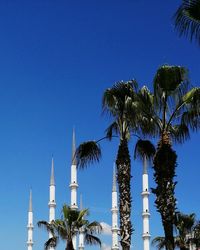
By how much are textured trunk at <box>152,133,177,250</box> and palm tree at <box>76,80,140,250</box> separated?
8.15ft

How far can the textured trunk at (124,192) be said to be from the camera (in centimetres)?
2056

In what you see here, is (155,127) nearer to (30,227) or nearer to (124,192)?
(124,192)

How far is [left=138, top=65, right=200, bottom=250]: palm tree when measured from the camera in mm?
17688

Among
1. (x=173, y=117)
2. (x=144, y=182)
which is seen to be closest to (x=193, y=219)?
(x=173, y=117)

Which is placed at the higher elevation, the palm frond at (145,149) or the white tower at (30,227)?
the white tower at (30,227)

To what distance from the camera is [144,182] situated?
6788cm

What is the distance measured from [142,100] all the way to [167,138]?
1.79 m

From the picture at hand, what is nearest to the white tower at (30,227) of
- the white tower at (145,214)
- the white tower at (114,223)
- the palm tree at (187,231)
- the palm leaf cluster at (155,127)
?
the white tower at (114,223)

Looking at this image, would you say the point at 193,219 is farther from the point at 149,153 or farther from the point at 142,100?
the point at 142,100

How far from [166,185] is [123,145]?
12.7 feet

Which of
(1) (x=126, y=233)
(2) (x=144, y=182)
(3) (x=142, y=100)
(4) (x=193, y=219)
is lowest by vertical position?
(1) (x=126, y=233)

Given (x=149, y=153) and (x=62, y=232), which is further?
(x=62, y=232)

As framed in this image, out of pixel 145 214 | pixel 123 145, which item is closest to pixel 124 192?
pixel 123 145

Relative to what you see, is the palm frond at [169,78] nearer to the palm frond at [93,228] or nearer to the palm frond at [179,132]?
the palm frond at [179,132]
